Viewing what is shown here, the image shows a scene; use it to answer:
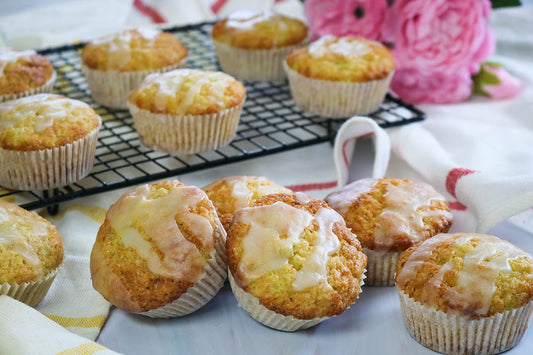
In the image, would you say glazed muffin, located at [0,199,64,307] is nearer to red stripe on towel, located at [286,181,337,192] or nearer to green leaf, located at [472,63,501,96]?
red stripe on towel, located at [286,181,337,192]

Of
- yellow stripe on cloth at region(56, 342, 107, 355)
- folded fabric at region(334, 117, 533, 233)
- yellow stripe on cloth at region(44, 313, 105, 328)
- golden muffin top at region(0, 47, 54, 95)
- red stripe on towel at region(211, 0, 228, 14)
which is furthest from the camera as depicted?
red stripe on towel at region(211, 0, 228, 14)

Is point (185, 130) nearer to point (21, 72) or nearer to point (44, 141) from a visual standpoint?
point (44, 141)

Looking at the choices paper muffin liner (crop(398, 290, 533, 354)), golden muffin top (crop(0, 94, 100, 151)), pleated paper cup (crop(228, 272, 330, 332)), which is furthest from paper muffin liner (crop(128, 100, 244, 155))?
paper muffin liner (crop(398, 290, 533, 354))

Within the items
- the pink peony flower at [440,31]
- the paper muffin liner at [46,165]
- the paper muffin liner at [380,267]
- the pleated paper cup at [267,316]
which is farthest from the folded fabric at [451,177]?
the paper muffin liner at [46,165]

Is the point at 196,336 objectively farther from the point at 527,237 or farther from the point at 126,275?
the point at 527,237

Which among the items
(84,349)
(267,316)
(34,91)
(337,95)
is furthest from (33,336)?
(337,95)

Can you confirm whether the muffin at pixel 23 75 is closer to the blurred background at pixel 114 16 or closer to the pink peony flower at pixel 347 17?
the blurred background at pixel 114 16
